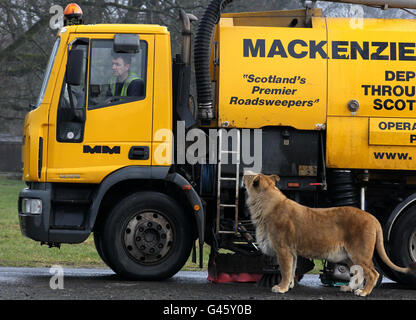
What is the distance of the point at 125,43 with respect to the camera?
888cm

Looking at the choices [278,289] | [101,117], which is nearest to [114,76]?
[101,117]

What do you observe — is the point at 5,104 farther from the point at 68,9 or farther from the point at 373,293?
the point at 373,293

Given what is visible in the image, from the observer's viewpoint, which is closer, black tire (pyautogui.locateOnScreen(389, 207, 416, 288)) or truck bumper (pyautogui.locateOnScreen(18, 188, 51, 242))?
truck bumper (pyautogui.locateOnScreen(18, 188, 51, 242))

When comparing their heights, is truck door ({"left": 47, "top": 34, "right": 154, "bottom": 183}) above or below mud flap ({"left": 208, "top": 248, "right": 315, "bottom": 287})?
above

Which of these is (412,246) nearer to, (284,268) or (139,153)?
(284,268)

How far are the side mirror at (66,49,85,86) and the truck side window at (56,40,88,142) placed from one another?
9cm

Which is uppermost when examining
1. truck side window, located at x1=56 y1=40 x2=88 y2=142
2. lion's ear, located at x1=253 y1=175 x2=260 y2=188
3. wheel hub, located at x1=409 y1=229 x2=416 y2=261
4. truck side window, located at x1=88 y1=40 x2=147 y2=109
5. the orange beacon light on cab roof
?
the orange beacon light on cab roof

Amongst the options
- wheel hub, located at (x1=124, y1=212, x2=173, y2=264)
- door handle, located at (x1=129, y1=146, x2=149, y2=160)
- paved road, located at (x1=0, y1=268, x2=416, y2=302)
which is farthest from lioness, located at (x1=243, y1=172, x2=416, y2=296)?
door handle, located at (x1=129, y1=146, x2=149, y2=160)

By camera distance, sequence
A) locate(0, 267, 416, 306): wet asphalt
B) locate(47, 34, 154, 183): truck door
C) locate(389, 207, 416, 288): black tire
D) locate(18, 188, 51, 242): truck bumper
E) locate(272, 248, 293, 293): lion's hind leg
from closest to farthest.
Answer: locate(0, 267, 416, 306): wet asphalt
locate(272, 248, 293, 293): lion's hind leg
locate(18, 188, 51, 242): truck bumper
locate(47, 34, 154, 183): truck door
locate(389, 207, 416, 288): black tire

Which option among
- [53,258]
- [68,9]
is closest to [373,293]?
[68,9]

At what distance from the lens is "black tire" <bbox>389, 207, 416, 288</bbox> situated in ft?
29.5

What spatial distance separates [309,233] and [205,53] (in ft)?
7.84

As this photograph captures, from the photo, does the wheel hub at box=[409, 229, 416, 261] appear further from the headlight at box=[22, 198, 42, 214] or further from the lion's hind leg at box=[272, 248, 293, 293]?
the headlight at box=[22, 198, 42, 214]

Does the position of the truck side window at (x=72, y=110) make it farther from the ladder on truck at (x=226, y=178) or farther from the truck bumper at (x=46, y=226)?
the ladder on truck at (x=226, y=178)
